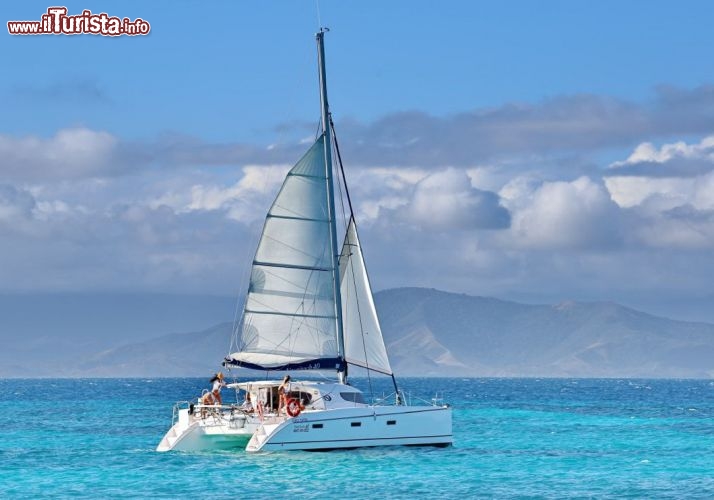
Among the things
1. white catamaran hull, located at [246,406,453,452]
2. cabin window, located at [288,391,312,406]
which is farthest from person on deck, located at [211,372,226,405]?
white catamaran hull, located at [246,406,453,452]

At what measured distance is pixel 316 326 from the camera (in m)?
56.6

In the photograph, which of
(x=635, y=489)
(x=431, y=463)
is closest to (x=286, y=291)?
(x=431, y=463)

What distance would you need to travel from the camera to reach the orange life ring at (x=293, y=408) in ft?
173

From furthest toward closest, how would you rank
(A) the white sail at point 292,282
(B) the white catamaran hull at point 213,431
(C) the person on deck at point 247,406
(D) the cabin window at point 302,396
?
1. (A) the white sail at point 292,282
2. (C) the person on deck at point 247,406
3. (D) the cabin window at point 302,396
4. (B) the white catamaran hull at point 213,431

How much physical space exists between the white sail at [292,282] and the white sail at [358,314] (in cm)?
169

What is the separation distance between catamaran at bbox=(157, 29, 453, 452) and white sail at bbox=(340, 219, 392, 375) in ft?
0.30

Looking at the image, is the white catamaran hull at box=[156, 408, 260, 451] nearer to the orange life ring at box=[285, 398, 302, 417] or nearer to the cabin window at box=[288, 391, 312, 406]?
the cabin window at box=[288, 391, 312, 406]

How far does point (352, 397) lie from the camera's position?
55.3 m

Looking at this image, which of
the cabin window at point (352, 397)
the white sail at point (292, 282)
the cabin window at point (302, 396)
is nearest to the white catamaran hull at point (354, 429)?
the cabin window at point (352, 397)

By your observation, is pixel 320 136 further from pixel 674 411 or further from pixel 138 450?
pixel 674 411

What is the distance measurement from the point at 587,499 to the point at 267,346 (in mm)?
17008

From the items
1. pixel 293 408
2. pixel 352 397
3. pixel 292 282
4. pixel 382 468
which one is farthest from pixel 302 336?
pixel 382 468

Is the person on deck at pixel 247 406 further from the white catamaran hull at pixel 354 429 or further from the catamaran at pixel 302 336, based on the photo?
the white catamaran hull at pixel 354 429

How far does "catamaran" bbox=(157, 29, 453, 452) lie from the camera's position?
179 ft
